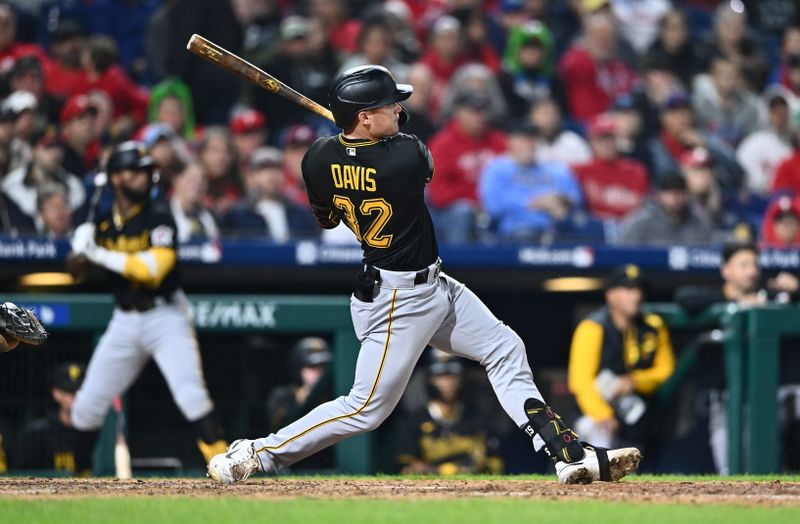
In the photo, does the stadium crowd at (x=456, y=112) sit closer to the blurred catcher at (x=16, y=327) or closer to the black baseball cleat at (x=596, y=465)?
the blurred catcher at (x=16, y=327)

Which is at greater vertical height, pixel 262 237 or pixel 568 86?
pixel 568 86

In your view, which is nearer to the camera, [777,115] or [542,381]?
[542,381]

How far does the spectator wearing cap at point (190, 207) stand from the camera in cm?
888

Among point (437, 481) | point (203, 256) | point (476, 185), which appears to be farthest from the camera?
point (476, 185)

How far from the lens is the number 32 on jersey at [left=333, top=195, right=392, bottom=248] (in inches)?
190

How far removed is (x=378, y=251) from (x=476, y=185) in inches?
205

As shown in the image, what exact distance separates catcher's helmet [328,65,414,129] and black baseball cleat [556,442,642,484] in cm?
145

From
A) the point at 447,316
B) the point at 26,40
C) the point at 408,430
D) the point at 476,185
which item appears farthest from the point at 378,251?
the point at 26,40

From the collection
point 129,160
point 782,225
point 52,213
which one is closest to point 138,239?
point 129,160

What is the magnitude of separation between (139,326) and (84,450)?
2.34ft

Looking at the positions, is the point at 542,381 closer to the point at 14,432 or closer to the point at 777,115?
the point at 14,432

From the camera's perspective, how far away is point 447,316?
5055 millimetres

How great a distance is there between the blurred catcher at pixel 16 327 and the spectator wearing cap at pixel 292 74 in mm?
5134

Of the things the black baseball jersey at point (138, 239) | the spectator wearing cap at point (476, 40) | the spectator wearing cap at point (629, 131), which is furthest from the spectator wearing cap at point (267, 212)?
the spectator wearing cap at point (629, 131)
